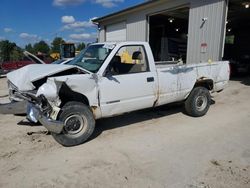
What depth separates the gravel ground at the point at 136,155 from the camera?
3.50 m

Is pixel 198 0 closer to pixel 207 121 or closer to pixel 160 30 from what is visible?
pixel 207 121

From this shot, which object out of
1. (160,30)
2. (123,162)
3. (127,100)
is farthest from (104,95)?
(160,30)

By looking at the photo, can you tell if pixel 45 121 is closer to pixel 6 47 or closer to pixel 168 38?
pixel 168 38

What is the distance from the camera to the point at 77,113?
459cm

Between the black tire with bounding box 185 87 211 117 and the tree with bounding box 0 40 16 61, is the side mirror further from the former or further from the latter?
the tree with bounding box 0 40 16 61

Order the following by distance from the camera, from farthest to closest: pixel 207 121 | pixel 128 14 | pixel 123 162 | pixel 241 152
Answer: pixel 128 14 → pixel 207 121 → pixel 241 152 → pixel 123 162

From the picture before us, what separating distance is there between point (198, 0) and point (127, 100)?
8799mm

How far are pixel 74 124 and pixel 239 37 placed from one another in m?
27.0

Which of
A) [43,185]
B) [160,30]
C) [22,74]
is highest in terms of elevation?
[160,30]

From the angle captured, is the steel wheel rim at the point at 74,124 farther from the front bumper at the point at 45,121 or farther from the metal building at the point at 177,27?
the metal building at the point at 177,27

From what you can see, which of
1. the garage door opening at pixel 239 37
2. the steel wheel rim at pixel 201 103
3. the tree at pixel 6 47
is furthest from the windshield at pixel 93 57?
the tree at pixel 6 47

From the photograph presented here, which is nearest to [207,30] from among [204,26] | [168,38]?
[204,26]

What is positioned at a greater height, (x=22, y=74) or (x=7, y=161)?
(x=22, y=74)

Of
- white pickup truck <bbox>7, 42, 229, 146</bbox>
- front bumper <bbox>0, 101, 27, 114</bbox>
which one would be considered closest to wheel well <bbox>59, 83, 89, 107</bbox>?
white pickup truck <bbox>7, 42, 229, 146</bbox>
